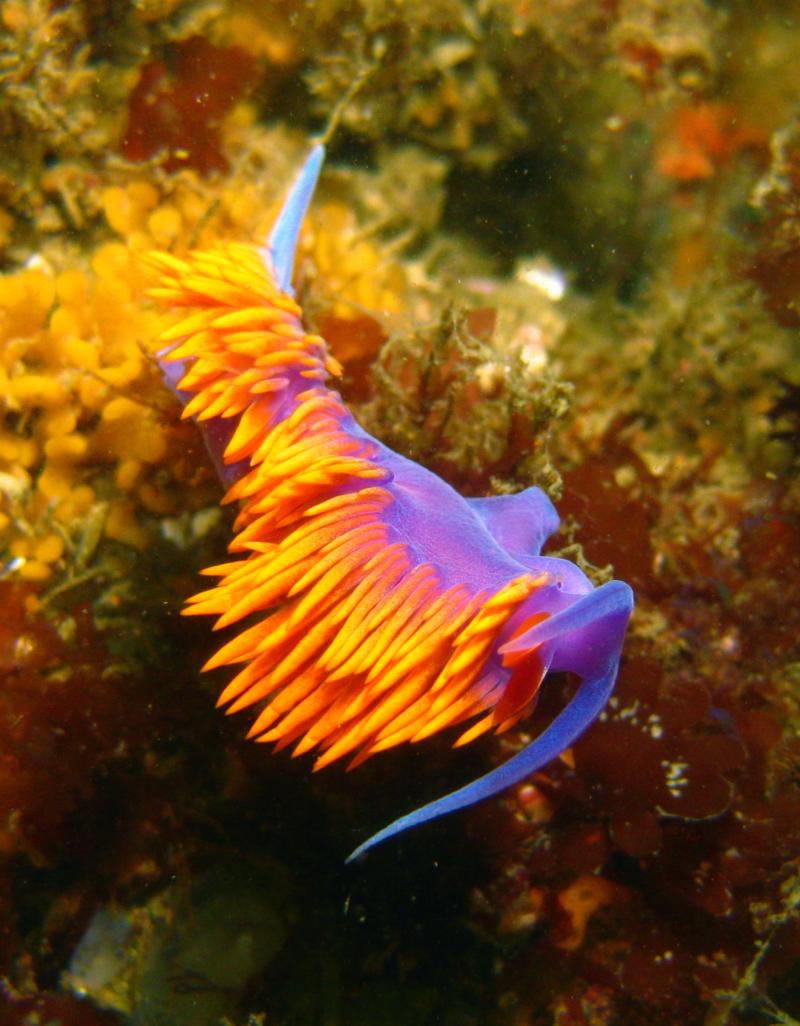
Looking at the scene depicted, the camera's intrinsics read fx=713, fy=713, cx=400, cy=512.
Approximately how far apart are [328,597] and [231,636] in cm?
137

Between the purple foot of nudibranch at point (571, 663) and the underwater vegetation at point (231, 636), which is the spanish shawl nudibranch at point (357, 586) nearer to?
the purple foot of nudibranch at point (571, 663)

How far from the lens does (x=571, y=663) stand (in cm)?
196

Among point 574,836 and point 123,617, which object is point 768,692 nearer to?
point 574,836

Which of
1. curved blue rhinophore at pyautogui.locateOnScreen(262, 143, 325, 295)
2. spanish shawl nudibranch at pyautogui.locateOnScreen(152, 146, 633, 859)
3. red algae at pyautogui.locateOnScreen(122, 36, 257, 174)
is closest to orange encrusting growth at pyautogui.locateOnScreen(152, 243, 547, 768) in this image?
spanish shawl nudibranch at pyautogui.locateOnScreen(152, 146, 633, 859)

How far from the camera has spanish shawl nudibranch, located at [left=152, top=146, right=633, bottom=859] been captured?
182cm

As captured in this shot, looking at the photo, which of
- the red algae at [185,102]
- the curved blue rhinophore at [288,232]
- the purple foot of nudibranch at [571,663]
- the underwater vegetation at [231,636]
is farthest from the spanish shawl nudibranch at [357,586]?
the red algae at [185,102]

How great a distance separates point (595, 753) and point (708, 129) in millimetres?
4551

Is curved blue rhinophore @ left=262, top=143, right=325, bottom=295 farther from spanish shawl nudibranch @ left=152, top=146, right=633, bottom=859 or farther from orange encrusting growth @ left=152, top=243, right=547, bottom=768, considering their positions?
orange encrusting growth @ left=152, top=243, right=547, bottom=768

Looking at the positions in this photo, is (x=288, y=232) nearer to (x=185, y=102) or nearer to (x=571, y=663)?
(x=185, y=102)

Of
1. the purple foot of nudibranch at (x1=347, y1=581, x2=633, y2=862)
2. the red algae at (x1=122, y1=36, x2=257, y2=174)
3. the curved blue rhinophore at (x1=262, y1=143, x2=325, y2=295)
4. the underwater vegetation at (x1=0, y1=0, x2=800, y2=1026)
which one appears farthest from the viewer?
the red algae at (x1=122, y1=36, x2=257, y2=174)

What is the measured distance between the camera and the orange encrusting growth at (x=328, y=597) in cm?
183

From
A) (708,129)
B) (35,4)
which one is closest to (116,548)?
(35,4)

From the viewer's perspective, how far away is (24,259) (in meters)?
4.08

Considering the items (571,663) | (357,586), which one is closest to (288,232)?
(357,586)
